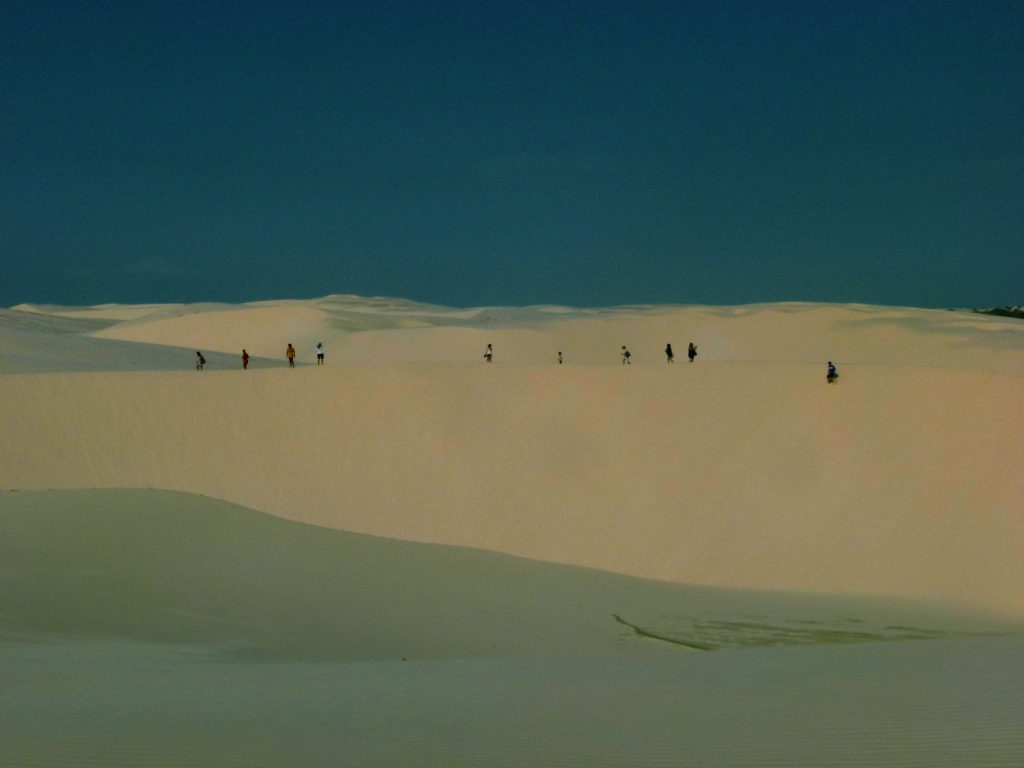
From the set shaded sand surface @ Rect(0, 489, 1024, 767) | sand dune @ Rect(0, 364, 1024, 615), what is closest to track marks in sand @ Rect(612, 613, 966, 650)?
shaded sand surface @ Rect(0, 489, 1024, 767)

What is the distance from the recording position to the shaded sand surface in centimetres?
614

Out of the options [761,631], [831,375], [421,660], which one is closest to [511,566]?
[761,631]

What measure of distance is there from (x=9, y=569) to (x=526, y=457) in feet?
33.3

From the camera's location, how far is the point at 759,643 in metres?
12.7

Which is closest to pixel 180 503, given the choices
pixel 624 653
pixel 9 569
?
pixel 9 569

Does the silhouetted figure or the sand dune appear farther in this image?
the silhouetted figure

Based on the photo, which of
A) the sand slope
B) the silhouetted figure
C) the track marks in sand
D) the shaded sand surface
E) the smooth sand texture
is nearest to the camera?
the shaded sand surface

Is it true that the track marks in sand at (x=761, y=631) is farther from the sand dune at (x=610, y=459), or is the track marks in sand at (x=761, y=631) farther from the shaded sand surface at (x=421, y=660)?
the sand dune at (x=610, y=459)

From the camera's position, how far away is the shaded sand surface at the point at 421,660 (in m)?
6.14

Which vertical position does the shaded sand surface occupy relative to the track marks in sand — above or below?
above

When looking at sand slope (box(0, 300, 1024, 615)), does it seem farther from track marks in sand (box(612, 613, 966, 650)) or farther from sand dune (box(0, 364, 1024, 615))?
track marks in sand (box(612, 613, 966, 650))

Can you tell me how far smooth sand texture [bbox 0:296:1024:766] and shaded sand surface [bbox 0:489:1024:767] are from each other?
43 millimetres

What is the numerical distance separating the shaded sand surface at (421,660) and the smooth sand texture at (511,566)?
0.04 meters

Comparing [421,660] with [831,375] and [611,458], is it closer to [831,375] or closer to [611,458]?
[611,458]
